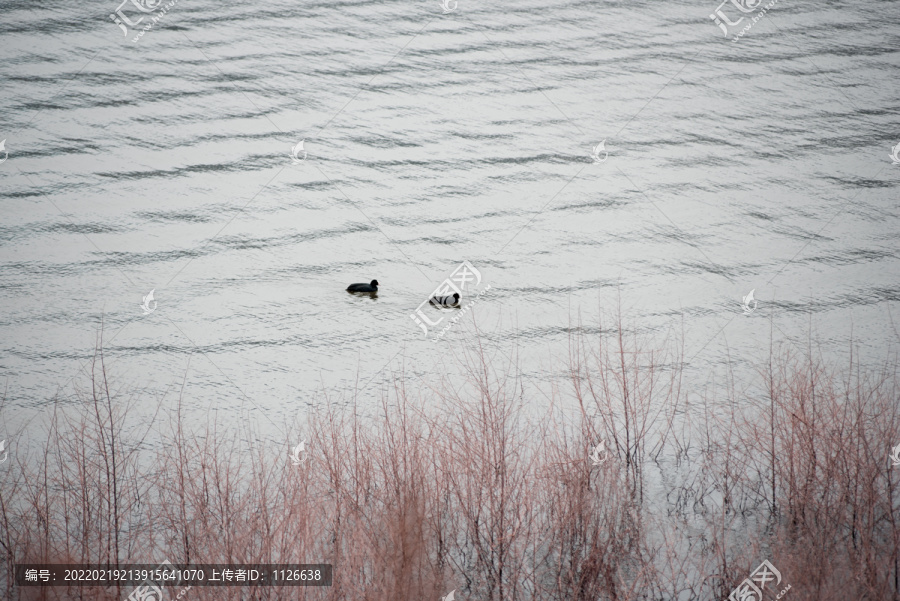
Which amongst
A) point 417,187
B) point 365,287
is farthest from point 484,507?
point 417,187

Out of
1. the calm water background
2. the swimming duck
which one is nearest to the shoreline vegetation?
the calm water background

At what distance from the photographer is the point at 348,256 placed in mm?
7055

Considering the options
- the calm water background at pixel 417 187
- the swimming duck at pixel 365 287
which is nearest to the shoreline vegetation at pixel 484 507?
the calm water background at pixel 417 187

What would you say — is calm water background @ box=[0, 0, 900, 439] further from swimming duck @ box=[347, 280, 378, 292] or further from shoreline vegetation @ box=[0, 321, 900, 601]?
shoreline vegetation @ box=[0, 321, 900, 601]

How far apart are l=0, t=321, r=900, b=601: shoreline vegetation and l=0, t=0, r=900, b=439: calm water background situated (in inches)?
36.1

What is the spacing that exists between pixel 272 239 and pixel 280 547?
3.89 m

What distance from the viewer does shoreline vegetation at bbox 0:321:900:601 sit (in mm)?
4008

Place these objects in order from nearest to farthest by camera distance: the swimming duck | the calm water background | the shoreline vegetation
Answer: the shoreline vegetation, the calm water background, the swimming duck

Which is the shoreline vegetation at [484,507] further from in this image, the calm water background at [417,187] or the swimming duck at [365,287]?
the swimming duck at [365,287]

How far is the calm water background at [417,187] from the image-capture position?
6188 mm

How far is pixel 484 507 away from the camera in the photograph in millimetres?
4422

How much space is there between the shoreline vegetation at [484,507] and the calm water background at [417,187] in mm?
916

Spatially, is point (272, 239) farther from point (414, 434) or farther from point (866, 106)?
point (866, 106)

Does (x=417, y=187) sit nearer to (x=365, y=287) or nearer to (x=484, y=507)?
(x=365, y=287)
